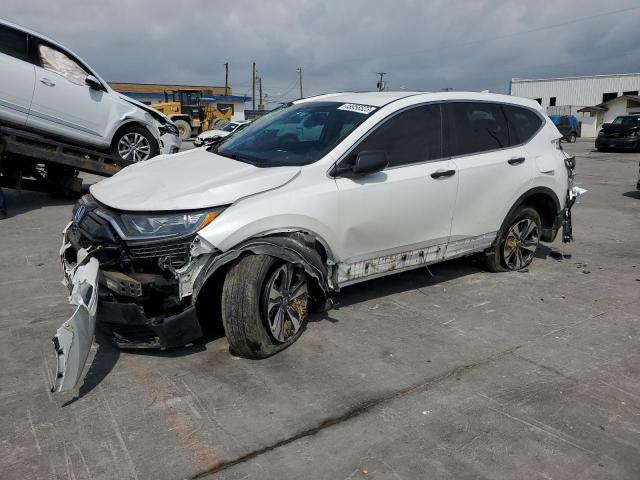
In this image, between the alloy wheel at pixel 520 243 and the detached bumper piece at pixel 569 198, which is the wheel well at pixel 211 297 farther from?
the detached bumper piece at pixel 569 198

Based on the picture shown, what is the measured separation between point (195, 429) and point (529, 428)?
1.82 meters

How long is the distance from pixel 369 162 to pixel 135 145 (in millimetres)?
6685

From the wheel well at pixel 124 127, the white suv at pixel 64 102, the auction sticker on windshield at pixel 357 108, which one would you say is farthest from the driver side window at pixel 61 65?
the auction sticker on windshield at pixel 357 108

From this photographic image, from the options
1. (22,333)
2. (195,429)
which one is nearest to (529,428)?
(195,429)

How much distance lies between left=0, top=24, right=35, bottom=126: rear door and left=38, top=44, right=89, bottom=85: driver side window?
0.23m

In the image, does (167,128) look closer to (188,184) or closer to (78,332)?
(188,184)

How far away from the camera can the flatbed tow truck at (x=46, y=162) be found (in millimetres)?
7926

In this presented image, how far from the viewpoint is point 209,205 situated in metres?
3.38

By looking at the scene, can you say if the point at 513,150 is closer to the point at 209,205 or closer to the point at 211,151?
the point at 211,151

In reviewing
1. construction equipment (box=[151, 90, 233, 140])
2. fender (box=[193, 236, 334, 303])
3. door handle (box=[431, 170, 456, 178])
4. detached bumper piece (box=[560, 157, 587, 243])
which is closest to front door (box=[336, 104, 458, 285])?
door handle (box=[431, 170, 456, 178])

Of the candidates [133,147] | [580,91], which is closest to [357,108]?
[133,147]

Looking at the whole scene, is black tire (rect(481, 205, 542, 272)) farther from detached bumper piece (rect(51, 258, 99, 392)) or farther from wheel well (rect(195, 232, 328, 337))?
detached bumper piece (rect(51, 258, 99, 392))

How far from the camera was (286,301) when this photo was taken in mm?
3689

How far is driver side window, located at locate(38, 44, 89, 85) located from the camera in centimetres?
800
